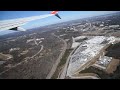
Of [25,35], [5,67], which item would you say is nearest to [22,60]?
[5,67]

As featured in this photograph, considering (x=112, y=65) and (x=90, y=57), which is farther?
(x=90, y=57)

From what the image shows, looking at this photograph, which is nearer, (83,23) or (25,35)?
(83,23)

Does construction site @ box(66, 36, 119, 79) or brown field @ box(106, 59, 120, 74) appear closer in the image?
brown field @ box(106, 59, 120, 74)

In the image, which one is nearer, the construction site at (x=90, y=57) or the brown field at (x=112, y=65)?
the brown field at (x=112, y=65)

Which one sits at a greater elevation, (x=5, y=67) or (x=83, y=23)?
(x=83, y=23)

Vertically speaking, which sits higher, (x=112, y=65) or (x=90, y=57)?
(x=90, y=57)
